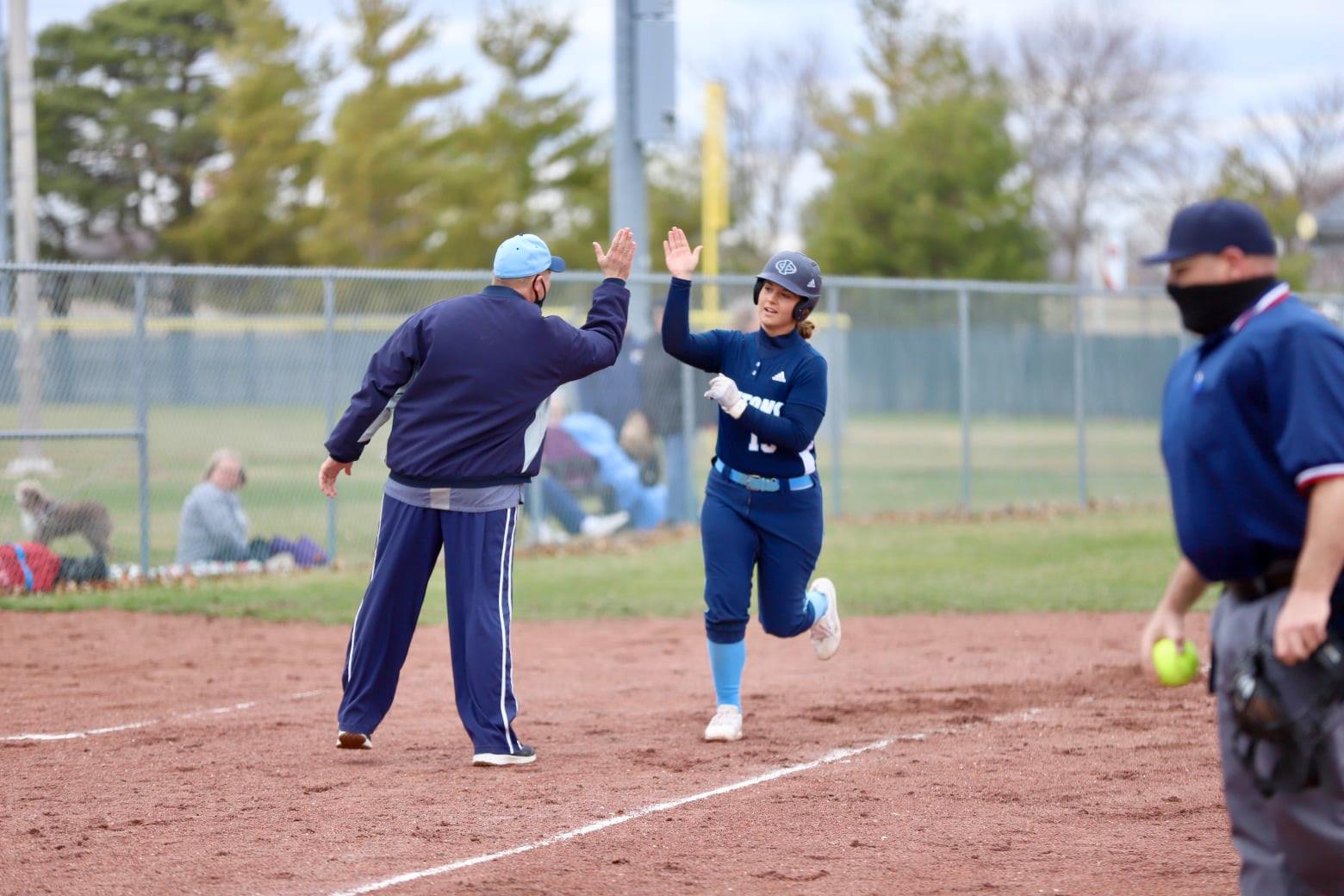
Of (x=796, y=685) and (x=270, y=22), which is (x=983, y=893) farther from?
(x=270, y=22)

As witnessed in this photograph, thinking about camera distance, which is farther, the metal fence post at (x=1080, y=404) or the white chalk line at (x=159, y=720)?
the metal fence post at (x=1080, y=404)

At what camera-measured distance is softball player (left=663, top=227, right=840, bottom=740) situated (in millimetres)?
7199

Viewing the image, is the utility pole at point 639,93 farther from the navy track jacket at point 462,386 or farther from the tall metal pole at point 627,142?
the navy track jacket at point 462,386

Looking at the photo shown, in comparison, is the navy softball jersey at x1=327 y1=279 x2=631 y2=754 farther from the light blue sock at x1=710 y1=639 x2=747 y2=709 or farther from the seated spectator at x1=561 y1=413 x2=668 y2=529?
the seated spectator at x1=561 y1=413 x2=668 y2=529

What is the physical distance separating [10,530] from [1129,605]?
834 centimetres

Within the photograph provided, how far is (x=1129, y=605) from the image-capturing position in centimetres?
1229

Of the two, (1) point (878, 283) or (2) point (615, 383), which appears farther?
(1) point (878, 283)

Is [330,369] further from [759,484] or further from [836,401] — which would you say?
[759,484]

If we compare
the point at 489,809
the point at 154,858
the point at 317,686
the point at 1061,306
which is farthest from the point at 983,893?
the point at 1061,306

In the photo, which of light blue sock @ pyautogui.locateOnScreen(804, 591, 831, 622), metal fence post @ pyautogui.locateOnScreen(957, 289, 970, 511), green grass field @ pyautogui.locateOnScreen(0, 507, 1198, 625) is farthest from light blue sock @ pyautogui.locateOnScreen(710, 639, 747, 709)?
metal fence post @ pyautogui.locateOnScreen(957, 289, 970, 511)

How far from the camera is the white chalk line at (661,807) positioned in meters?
5.11

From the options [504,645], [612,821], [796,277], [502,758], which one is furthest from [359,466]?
[612,821]

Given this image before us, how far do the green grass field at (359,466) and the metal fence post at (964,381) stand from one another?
293mm

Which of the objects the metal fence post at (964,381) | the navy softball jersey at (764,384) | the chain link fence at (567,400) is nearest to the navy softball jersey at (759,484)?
the navy softball jersey at (764,384)
